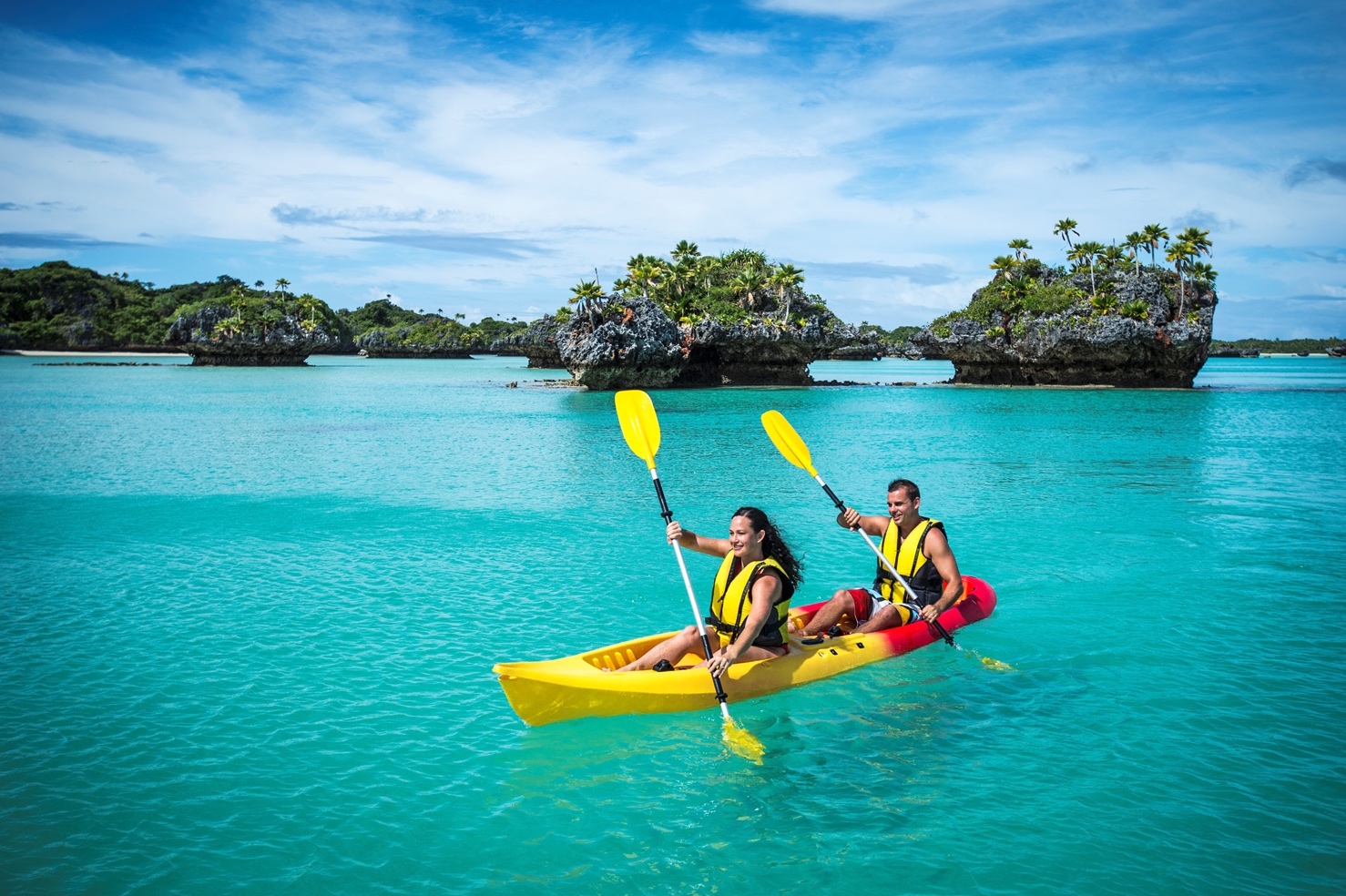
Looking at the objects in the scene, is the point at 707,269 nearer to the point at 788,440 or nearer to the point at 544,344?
the point at 544,344

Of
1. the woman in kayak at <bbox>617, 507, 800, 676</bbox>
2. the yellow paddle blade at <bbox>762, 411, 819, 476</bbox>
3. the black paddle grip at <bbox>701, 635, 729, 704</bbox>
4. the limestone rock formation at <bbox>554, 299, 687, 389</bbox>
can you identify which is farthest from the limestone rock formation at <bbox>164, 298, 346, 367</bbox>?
the black paddle grip at <bbox>701, 635, 729, 704</bbox>

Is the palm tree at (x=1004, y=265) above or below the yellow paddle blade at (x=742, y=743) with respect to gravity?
above

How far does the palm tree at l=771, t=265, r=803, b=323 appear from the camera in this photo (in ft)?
205

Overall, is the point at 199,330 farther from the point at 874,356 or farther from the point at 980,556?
the point at 874,356

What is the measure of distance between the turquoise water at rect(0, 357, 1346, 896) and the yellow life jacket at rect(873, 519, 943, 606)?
659mm

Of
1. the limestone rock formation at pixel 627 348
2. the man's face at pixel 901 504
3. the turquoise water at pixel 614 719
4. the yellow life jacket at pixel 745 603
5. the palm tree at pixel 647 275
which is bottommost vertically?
the turquoise water at pixel 614 719

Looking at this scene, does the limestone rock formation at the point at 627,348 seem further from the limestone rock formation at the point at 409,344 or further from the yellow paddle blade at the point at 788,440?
the limestone rock formation at the point at 409,344

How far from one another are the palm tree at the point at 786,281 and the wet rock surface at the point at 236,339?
62589 mm

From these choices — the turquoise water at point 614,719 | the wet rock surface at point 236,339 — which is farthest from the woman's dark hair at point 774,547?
the wet rock surface at point 236,339

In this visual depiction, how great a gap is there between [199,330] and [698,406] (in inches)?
2932

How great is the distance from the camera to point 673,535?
25.2 ft

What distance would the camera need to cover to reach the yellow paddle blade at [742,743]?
7.00 meters

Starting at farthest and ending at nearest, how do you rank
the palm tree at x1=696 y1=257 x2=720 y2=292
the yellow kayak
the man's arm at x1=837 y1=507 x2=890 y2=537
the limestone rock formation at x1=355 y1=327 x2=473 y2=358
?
the limestone rock formation at x1=355 y1=327 x2=473 y2=358 → the palm tree at x1=696 y1=257 x2=720 y2=292 → the man's arm at x1=837 y1=507 x2=890 y2=537 → the yellow kayak

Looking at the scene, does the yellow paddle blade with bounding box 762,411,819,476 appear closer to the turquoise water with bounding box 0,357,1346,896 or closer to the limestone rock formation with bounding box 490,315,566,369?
the turquoise water with bounding box 0,357,1346,896
